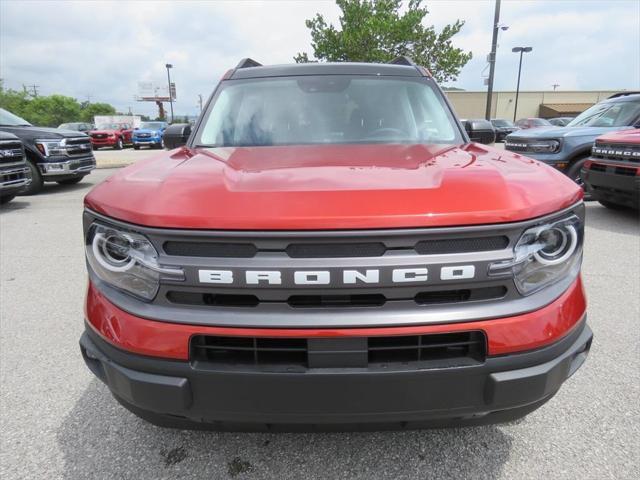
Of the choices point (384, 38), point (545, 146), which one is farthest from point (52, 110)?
point (545, 146)

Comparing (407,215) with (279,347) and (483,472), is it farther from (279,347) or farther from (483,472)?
(483,472)

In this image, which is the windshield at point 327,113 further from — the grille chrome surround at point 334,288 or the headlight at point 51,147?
the headlight at point 51,147

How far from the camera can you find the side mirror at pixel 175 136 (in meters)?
3.09

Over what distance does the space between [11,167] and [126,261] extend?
755cm

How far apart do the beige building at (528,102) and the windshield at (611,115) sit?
4661 centimetres

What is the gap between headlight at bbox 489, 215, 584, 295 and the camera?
1424mm

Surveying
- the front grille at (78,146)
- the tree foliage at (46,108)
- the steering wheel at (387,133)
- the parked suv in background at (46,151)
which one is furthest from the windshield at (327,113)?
the tree foliage at (46,108)

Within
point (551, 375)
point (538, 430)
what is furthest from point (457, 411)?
point (538, 430)

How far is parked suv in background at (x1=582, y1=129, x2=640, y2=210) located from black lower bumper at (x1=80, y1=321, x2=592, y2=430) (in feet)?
18.2

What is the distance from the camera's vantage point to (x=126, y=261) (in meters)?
1.50

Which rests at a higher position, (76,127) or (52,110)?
(52,110)

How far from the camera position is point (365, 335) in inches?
53.2

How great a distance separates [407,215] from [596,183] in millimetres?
6385

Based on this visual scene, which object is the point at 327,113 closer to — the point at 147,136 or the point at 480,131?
the point at 480,131
